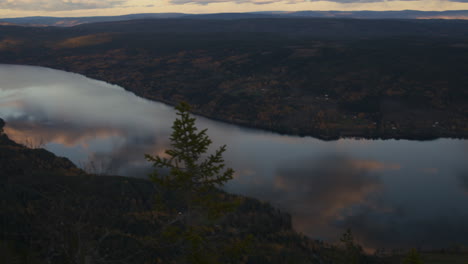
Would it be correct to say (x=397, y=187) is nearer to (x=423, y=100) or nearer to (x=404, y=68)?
(x=423, y=100)

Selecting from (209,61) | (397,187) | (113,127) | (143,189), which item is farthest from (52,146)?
(209,61)

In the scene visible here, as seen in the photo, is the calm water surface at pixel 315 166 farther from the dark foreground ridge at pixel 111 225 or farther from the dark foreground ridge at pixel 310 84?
the dark foreground ridge at pixel 310 84

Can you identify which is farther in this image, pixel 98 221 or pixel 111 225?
pixel 98 221

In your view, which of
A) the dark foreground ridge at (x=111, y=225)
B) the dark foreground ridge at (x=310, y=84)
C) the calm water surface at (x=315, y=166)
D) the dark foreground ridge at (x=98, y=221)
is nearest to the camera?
the dark foreground ridge at (x=98, y=221)

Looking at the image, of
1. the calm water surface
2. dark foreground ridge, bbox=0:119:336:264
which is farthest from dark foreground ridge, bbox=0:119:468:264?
the calm water surface

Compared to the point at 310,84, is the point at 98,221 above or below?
below

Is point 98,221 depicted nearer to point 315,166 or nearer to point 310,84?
point 315,166

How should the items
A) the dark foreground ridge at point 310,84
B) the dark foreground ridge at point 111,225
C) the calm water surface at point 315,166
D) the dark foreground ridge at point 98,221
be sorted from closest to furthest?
1. the dark foreground ridge at point 98,221
2. the dark foreground ridge at point 111,225
3. the calm water surface at point 315,166
4. the dark foreground ridge at point 310,84

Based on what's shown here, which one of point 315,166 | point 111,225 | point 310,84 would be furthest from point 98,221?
point 310,84

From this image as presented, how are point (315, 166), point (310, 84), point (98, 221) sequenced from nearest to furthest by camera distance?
point (98, 221) → point (315, 166) → point (310, 84)

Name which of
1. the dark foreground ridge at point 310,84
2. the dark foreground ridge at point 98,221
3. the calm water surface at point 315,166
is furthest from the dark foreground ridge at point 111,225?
the dark foreground ridge at point 310,84
